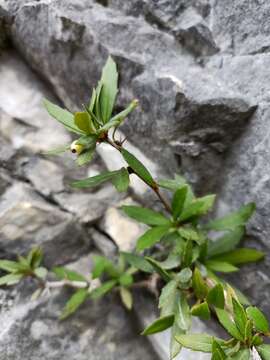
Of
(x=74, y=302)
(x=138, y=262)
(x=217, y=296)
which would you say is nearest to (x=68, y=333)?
(x=74, y=302)

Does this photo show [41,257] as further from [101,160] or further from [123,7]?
[123,7]

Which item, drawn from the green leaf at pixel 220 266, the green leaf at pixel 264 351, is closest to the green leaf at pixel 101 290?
the green leaf at pixel 220 266

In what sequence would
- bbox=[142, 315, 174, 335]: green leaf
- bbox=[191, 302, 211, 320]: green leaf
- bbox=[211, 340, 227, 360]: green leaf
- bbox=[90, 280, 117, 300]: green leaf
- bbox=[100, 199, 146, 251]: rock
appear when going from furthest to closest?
bbox=[100, 199, 146, 251]: rock → bbox=[90, 280, 117, 300]: green leaf → bbox=[142, 315, 174, 335]: green leaf → bbox=[191, 302, 211, 320]: green leaf → bbox=[211, 340, 227, 360]: green leaf

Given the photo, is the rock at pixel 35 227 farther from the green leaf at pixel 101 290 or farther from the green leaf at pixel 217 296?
the green leaf at pixel 217 296

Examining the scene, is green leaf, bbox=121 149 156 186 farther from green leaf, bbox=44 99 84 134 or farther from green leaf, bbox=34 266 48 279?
green leaf, bbox=34 266 48 279

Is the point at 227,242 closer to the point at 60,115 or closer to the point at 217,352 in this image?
→ the point at 217,352

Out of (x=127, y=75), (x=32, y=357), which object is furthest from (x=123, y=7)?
(x=32, y=357)

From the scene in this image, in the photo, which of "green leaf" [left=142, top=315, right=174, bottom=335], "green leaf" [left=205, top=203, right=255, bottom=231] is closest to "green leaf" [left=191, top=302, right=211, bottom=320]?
"green leaf" [left=142, top=315, right=174, bottom=335]

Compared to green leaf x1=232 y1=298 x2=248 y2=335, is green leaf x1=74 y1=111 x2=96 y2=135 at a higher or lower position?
higher
